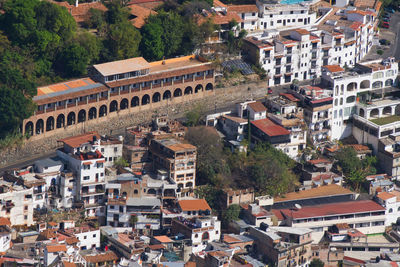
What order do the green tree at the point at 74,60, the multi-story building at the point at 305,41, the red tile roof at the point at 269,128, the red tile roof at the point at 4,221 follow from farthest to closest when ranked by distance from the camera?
1. the multi-story building at the point at 305,41
2. the green tree at the point at 74,60
3. the red tile roof at the point at 269,128
4. the red tile roof at the point at 4,221

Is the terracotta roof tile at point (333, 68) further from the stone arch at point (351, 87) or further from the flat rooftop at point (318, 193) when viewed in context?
the flat rooftop at point (318, 193)

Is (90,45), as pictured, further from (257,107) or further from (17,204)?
(17,204)

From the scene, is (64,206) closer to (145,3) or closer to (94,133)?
(94,133)

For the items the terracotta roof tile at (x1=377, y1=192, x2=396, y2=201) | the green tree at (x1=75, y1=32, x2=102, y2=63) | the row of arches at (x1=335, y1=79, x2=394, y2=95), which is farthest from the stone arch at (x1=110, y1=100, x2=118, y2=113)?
the terracotta roof tile at (x1=377, y1=192, x2=396, y2=201)

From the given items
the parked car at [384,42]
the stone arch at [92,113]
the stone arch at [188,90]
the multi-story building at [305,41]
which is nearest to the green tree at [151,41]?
the stone arch at [188,90]

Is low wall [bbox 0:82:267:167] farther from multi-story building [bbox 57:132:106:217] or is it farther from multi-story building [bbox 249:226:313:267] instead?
multi-story building [bbox 249:226:313:267]

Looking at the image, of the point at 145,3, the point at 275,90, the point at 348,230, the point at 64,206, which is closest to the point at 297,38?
the point at 275,90

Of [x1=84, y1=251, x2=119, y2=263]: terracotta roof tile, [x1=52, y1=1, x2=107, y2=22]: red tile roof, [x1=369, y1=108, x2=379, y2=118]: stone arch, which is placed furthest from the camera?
[x1=369, y1=108, x2=379, y2=118]: stone arch
